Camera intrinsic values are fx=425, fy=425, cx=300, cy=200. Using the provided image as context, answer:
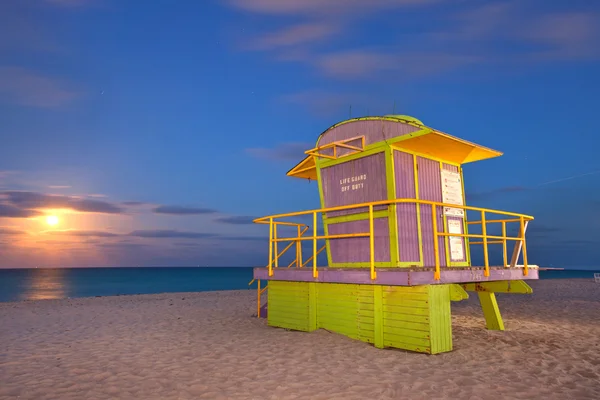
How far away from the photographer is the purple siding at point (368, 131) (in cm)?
949

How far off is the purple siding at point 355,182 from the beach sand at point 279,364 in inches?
130

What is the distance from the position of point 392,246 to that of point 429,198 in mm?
1697

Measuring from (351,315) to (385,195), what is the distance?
2777 mm

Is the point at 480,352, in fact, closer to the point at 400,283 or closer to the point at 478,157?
the point at 400,283

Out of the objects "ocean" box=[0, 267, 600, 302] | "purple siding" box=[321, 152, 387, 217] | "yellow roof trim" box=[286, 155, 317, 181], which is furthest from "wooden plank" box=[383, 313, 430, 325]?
"ocean" box=[0, 267, 600, 302]

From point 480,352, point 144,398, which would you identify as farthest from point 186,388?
point 480,352

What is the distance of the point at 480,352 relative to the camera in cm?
846

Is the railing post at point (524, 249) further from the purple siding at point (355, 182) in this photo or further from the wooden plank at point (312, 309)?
the wooden plank at point (312, 309)

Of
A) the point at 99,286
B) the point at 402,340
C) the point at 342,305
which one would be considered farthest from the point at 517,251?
the point at 99,286

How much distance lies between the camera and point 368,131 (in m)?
10.2

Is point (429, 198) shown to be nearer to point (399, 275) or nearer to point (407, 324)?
point (399, 275)

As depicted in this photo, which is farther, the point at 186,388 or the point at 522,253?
the point at 522,253

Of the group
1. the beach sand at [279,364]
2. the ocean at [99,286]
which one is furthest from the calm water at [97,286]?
the beach sand at [279,364]

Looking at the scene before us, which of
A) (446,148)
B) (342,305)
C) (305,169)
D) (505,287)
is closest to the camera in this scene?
(342,305)
